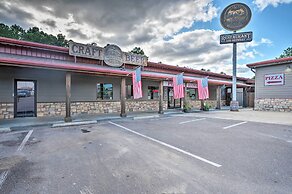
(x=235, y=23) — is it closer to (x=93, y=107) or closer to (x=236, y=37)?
(x=236, y=37)

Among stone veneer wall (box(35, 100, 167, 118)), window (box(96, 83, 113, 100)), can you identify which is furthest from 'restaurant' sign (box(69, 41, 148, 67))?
stone veneer wall (box(35, 100, 167, 118))

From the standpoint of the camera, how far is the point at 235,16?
14.6 meters

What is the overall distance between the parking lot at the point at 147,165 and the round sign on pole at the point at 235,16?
13.3 metres

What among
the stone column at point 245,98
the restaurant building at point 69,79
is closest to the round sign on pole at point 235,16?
the restaurant building at point 69,79

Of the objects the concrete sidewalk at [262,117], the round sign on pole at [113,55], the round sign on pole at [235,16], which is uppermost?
the round sign on pole at [235,16]

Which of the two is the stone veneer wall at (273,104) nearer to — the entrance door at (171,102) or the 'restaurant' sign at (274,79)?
the 'restaurant' sign at (274,79)

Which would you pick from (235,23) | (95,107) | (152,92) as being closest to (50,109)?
(95,107)

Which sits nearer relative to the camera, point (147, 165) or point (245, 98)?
point (147, 165)

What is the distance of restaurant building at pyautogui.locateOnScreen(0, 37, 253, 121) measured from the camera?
8.06 meters

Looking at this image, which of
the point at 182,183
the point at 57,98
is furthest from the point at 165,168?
the point at 57,98

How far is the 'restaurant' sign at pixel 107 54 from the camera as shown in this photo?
973 cm

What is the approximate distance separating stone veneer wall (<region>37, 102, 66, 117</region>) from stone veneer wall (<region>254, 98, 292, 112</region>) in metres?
17.9

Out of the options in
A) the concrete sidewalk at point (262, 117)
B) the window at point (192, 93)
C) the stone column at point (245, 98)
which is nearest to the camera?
the concrete sidewalk at point (262, 117)

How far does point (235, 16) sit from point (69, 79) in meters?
16.3
